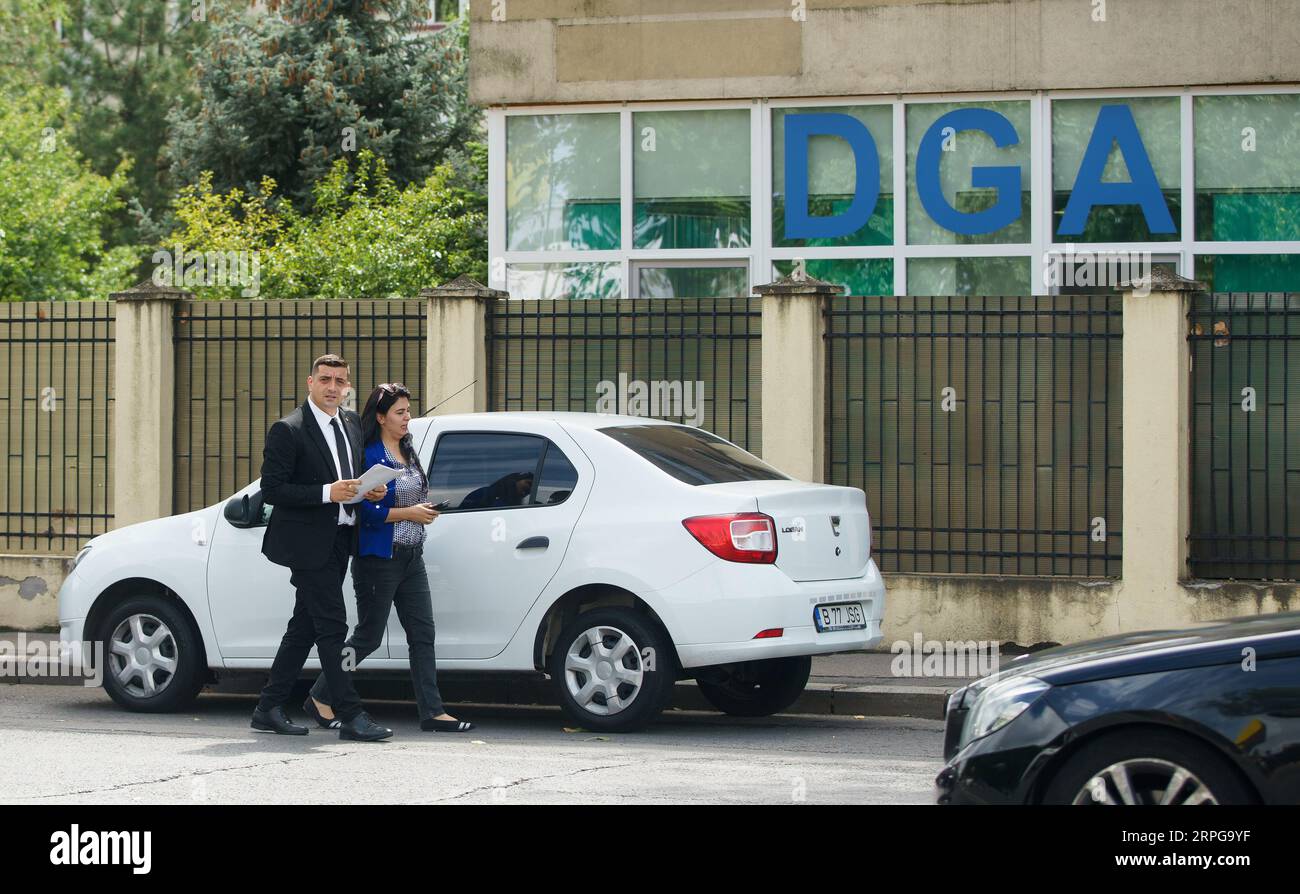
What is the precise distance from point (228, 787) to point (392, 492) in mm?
2029

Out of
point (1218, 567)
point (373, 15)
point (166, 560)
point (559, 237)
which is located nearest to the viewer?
→ point (166, 560)

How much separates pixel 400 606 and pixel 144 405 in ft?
18.1

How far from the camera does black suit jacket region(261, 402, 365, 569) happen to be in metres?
8.91

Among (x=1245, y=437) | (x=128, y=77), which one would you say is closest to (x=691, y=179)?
(x=1245, y=437)

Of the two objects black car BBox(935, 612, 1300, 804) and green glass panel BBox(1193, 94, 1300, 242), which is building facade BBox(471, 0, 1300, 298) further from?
black car BBox(935, 612, 1300, 804)

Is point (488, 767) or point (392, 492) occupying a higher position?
point (392, 492)

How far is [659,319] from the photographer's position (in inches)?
512

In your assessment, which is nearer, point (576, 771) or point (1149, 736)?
point (1149, 736)

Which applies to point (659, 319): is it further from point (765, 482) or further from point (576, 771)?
point (576, 771)

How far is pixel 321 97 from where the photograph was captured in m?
25.0

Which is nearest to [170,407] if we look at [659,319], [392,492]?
[659,319]

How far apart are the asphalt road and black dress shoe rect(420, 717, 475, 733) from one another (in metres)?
0.04

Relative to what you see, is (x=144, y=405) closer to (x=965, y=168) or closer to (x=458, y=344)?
(x=458, y=344)

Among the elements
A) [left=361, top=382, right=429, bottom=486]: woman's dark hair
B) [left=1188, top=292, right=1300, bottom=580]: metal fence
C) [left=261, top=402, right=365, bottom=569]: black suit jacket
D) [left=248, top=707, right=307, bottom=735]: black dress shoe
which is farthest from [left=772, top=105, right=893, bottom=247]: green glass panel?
[left=248, top=707, right=307, bottom=735]: black dress shoe
